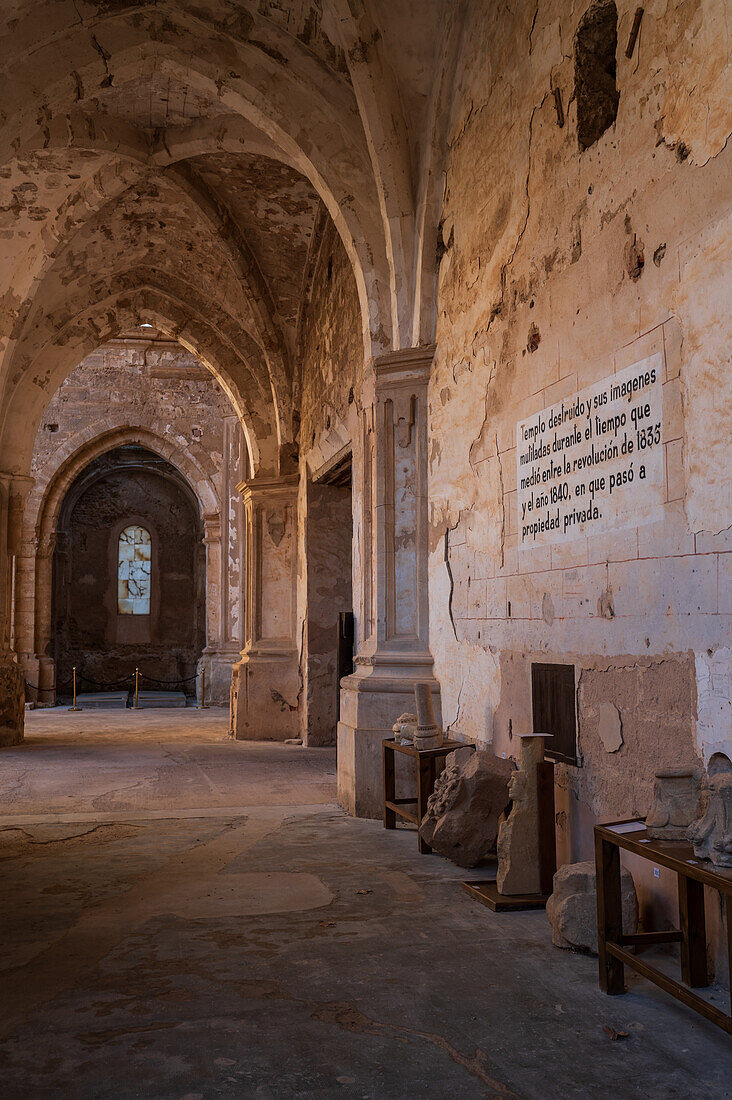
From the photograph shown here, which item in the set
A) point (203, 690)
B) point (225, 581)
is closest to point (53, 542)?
point (225, 581)

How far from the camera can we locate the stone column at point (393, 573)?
5.67 m

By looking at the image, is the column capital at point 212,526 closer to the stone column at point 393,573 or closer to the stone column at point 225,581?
the stone column at point 225,581

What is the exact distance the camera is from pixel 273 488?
10.7 metres

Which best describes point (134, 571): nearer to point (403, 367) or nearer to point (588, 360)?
point (403, 367)

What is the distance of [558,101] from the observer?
3.94m

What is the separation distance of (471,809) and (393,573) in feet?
6.75

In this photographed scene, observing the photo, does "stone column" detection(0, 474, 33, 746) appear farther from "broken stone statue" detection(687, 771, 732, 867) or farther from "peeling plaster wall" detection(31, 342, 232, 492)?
"broken stone statue" detection(687, 771, 732, 867)

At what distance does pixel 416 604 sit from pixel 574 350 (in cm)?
241

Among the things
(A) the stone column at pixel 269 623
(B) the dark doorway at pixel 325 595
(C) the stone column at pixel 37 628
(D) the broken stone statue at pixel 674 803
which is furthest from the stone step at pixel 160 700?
(D) the broken stone statue at pixel 674 803

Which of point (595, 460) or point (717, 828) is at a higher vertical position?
point (595, 460)

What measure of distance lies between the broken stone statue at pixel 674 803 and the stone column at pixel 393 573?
3000 mm

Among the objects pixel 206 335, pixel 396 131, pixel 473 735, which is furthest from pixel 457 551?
pixel 206 335

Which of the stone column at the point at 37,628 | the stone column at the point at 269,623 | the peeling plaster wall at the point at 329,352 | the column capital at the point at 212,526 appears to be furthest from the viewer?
the column capital at the point at 212,526

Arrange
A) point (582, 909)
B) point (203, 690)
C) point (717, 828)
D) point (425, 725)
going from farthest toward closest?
1. point (203, 690)
2. point (425, 725)
3. point (582, 909)
4. point (717, 828)
